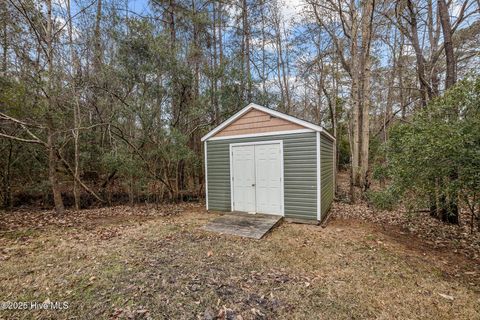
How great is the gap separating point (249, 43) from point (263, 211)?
30.3 feet

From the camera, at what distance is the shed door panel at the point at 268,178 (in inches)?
233

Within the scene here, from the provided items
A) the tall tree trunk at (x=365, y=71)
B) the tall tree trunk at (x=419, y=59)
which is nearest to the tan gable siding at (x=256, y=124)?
the tall tree trunk at (x=419, y=59)

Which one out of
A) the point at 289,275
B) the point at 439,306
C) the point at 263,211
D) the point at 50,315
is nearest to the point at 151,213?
the point at 263,211

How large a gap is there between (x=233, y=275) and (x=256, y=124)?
4030 millimetres

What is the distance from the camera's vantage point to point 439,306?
262 cm

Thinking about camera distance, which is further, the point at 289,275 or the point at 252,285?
the point at 289,275

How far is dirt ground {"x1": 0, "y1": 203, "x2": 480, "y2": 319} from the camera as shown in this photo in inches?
100

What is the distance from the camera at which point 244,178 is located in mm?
6422

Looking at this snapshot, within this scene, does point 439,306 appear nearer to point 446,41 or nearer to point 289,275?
point 289,275

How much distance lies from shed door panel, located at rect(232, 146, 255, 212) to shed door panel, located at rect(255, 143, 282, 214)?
6.1 inches

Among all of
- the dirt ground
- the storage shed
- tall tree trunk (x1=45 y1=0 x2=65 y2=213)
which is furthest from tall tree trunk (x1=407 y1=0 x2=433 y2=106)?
tall tree trunk (x1=45 y1=0 x2=65 y2=213)

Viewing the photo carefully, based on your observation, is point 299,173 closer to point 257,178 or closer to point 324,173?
point 324,173

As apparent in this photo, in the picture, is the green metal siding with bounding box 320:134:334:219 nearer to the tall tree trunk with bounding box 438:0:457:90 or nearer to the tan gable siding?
the tan gable siding

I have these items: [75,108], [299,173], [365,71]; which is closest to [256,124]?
[299,173]
